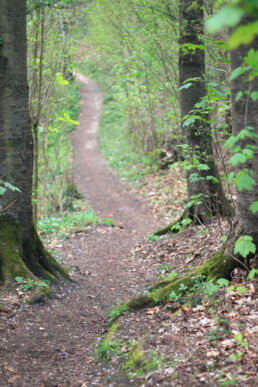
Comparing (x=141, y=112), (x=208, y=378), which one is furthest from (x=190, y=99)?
(x=141, y=112)

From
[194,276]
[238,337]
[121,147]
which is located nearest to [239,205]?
[194,276]

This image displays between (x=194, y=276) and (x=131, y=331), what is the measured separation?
0.98 meters

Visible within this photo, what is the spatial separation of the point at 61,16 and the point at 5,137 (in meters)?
5.78

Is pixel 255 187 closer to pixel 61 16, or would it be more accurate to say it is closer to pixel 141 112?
pixel 61 16

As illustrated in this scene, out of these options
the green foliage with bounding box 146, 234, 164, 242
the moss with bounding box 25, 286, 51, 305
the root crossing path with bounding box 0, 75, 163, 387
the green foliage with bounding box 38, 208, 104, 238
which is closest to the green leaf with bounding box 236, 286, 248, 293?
the root crossing path with bounding box 0, 75, 163, 387

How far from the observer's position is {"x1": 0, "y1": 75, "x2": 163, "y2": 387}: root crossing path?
11.4ft

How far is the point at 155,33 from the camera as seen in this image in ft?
27.3

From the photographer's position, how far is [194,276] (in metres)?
4.28

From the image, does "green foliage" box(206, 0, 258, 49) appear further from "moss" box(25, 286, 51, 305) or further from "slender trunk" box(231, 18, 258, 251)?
"moss" box(25, 286, 51, 305)

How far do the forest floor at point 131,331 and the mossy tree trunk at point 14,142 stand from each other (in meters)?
0.58

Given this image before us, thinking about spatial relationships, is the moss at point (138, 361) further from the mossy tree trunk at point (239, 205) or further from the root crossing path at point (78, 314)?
the mossy tree trunk at point (239, 205)

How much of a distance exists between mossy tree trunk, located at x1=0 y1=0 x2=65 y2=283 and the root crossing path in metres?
0.75

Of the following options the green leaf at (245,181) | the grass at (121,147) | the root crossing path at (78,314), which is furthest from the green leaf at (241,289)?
the grass at (121,147)

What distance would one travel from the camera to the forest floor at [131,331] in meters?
2.95
